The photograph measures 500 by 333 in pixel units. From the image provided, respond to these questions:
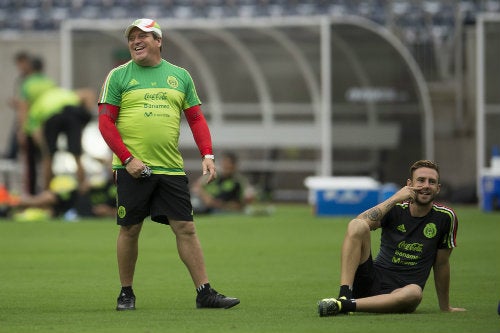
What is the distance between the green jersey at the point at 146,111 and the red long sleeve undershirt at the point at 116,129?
0.06 m

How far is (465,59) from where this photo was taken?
25.2 metres

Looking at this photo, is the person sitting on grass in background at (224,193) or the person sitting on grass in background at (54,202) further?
the person sitting on grass in background at (224,193)

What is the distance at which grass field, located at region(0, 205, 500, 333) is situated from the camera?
8.01 meters

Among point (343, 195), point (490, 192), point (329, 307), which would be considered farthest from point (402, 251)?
point (490, 192)

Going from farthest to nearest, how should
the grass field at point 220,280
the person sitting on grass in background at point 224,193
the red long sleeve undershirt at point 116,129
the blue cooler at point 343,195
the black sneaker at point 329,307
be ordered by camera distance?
the person sitting on grass in background at point 224,193
the blue cooler at point 343,195
the red long sleeve undershirt at point 116,129
the black sneaker at point 329,307
the grass field at point 220,280

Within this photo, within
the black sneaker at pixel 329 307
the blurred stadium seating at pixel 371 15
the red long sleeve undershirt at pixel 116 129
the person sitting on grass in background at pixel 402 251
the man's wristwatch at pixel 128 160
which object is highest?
the blurred stadium seating at pixel 371 15

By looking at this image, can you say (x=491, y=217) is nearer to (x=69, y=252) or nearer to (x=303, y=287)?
(x=69, y=252)

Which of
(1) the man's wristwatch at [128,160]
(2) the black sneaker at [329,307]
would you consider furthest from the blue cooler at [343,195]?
(2) the black sneaker at [329,307]

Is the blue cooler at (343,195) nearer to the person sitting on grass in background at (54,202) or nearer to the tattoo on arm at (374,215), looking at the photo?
the person sitting on grass in background at (54,202)

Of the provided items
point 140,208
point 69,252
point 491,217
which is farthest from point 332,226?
point 140,208

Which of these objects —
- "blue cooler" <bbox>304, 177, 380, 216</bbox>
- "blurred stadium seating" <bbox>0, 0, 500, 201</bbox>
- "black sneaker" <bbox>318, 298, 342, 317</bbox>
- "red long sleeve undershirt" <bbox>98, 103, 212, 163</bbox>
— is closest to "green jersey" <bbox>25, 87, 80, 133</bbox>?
"blurred stadium seating" <bbox>0, 0, 500, 201</bbox>

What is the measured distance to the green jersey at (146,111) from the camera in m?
8.95

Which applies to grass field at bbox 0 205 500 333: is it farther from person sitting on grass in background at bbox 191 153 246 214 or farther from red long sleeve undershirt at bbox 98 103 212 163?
person sitting on grass in background at bbox 191 153 246 214

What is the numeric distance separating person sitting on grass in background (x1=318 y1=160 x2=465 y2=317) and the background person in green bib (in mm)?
1042
